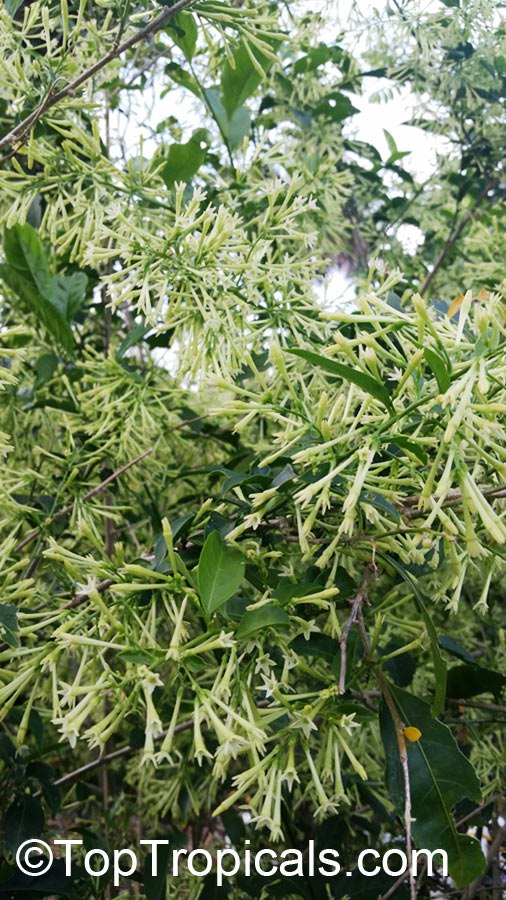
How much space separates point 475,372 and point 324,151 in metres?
1.08

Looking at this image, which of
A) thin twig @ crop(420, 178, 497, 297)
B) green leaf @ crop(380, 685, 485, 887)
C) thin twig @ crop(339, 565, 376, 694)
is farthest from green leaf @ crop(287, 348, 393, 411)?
thin twig @ crop(420, 178, 497, 297)

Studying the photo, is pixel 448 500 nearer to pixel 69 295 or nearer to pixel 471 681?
pixel 471 681

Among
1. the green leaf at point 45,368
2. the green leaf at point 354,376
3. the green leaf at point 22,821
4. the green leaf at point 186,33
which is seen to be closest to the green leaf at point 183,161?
the green leaf at point 186,33

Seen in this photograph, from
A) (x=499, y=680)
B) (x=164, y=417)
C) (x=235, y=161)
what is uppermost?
(x=235, y=161)

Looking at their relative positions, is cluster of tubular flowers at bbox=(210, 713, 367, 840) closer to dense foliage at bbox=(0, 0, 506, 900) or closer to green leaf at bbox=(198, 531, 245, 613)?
dense foliage at bbox=(0, 0, 506, 900)

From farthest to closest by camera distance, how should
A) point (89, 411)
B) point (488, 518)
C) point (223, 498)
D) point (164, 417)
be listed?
point (164, 417), point (89, 411), point (223, 498), point (488, 518)

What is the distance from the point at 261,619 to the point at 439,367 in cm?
23

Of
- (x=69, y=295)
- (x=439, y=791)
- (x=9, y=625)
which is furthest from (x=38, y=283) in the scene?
(x=439, y=791)

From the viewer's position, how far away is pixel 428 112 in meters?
1.55

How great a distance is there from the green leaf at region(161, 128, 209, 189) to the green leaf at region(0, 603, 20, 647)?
54 centimetres

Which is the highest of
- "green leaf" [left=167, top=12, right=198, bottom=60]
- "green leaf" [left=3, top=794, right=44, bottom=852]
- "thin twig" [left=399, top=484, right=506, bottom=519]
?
"green leaf" [left=167, top=12, right=198, bottom=60]

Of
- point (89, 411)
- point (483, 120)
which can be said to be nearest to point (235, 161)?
point (89, 411)

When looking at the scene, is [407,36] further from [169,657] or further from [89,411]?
[169,657]

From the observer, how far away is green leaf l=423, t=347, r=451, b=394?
1.89 ft
